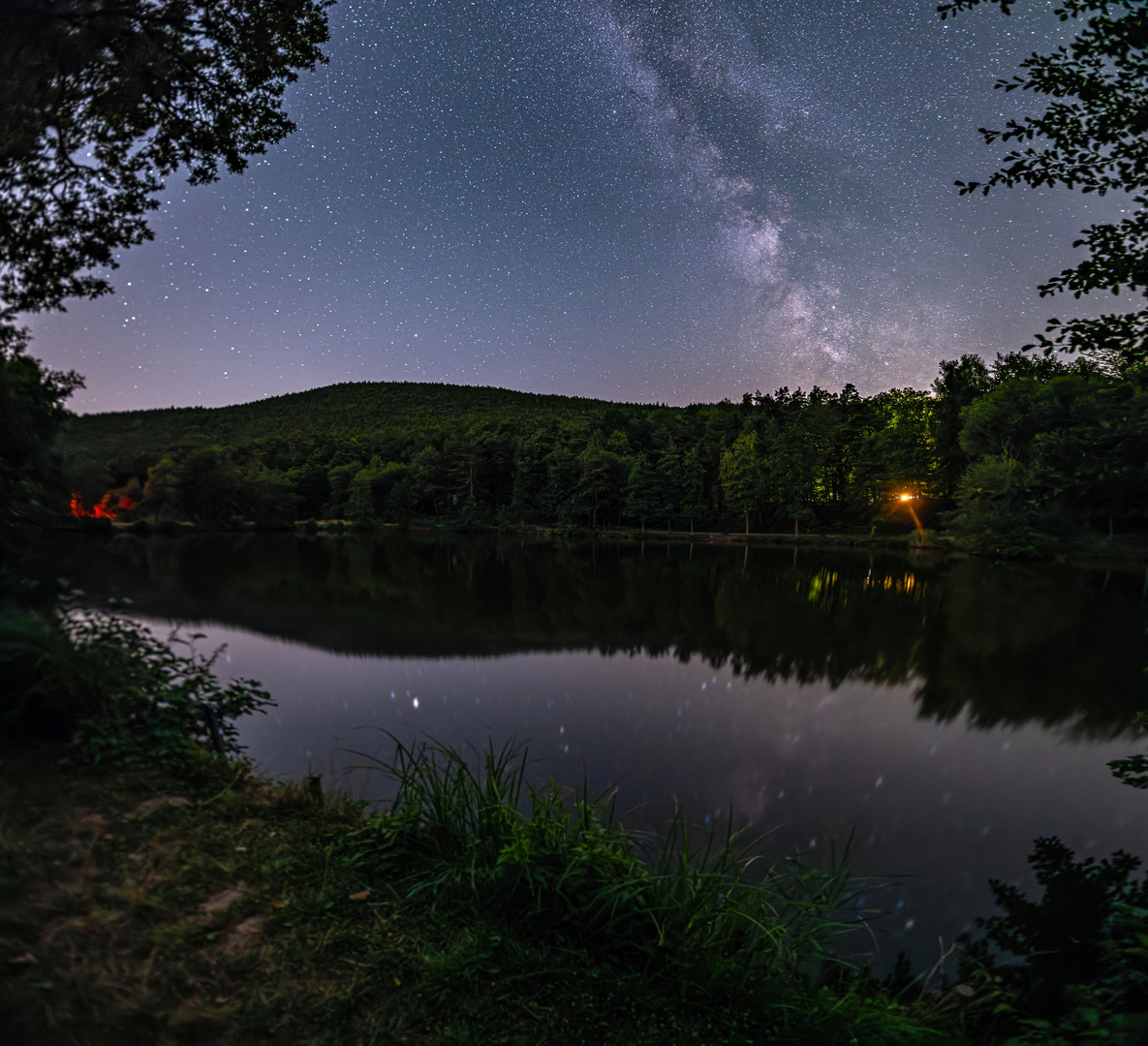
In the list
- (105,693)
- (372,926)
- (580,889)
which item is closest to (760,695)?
(580,889)

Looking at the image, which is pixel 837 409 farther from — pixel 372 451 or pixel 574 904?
pixel 574 904

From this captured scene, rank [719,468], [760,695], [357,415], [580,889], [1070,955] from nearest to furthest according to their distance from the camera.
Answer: [580,889] < [1070,955] < [760,695] < [719,468] < [357,415]

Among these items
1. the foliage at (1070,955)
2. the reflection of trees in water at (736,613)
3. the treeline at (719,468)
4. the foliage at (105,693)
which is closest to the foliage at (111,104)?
the foliage at (105,693)

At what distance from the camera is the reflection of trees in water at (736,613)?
1229cm

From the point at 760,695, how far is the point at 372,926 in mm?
8985

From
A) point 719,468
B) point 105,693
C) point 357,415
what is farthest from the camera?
point 357,415

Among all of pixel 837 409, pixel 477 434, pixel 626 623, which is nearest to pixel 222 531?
pixel 477 434

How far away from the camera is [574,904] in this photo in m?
3.23

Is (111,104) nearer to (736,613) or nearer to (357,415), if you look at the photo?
(736,613)

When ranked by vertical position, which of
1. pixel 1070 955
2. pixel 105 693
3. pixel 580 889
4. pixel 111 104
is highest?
pixel 111 104

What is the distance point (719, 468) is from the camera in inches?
2212

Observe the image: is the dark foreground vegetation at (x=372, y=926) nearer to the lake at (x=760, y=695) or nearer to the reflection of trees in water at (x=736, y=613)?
the lake at (x=760, y=695)

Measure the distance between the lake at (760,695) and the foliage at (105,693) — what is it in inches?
32.3

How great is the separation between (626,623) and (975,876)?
11.1 m
